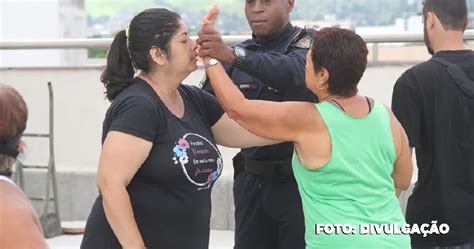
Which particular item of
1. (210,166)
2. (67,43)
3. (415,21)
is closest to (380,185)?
(210,166)

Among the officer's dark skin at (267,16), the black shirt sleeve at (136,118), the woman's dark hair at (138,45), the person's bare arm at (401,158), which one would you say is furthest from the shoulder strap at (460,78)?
the black shirt sleeve at (136,118)

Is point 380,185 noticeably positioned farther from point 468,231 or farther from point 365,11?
point 365,11

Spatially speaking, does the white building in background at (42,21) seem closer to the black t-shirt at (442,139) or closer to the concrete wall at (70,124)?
the concrete wall at (70,124)

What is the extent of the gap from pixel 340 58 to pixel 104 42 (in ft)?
13.0

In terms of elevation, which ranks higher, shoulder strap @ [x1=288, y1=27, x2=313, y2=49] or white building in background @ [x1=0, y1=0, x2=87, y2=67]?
shoulder strap @ [x1=288, y1=27, x2=313, y2=49]

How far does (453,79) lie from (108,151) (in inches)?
57.0

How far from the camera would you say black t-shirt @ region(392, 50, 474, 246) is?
3.36 meters

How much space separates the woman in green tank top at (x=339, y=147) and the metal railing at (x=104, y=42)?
302cm

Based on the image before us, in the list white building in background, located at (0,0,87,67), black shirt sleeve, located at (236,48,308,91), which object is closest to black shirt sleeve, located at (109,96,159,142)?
black shirt sleeve, located at (236,48,308,91)

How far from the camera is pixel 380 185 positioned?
2803 millimetres

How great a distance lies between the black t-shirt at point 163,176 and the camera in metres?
2.97

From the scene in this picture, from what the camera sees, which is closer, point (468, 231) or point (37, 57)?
point (468, 231)

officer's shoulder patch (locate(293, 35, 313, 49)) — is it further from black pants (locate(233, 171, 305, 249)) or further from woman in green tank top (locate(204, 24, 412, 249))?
woman in green tank top (locate(204, 24, 412, 249))

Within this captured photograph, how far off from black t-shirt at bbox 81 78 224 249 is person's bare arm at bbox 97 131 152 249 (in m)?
0.05
